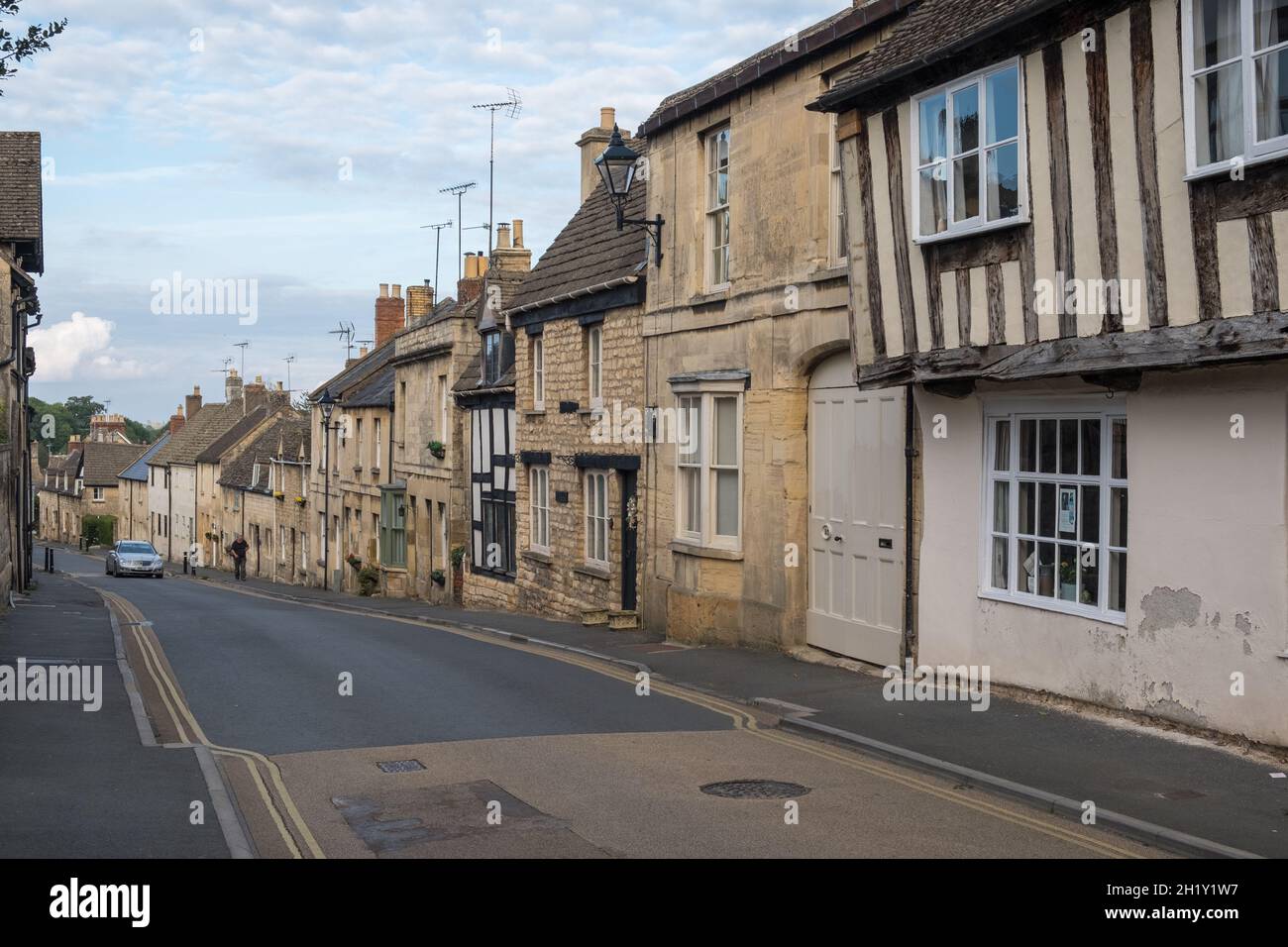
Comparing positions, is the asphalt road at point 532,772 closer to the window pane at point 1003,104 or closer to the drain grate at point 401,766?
the drain grate at point 401,766

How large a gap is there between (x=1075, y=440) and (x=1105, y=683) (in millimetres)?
2163

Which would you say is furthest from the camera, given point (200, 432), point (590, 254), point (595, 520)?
point (200, 432)

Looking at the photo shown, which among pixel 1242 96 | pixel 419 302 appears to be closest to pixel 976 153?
pixel 1242 96

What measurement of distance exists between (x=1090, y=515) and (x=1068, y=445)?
2.25 feet

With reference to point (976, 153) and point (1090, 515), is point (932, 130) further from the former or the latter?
point (1090, 515)

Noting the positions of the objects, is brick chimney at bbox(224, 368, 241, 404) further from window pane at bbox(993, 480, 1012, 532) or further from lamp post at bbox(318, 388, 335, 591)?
window pane at bbox(993, 480, 1012, 532)

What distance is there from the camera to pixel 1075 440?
38.4ft

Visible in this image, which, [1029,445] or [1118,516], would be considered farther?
[1029,445]

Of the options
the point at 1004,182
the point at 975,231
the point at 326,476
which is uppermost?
the point at 1004,182

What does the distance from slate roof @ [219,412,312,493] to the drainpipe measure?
3975cm

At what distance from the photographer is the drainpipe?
13.7 meters

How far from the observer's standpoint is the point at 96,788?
377 inches
